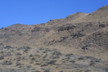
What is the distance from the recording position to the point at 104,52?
1898 cm

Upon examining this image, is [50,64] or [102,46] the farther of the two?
[102,46]

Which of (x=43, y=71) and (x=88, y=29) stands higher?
(x=88, y=29)

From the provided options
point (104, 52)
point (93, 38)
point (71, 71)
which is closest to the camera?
point (71, 71)

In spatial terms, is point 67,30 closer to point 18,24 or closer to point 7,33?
point 7,33

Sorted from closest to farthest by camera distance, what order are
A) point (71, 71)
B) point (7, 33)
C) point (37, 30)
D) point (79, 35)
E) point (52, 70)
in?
point (71, 71), point (52, 70), point (79, 35), point (37, 30), point (7, 33)

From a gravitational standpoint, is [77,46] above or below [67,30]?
below

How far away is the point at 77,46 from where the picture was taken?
24.3m

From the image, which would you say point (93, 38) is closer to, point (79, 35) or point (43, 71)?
point (79, 35)

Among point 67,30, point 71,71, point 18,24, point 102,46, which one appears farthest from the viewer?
point 18,24

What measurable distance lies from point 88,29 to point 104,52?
35.1 feet

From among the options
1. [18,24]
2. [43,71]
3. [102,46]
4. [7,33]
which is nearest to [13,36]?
[7,33]

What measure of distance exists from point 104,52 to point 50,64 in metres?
8.32

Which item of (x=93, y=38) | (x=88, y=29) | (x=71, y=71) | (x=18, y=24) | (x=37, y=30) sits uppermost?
(x=18, y=24)

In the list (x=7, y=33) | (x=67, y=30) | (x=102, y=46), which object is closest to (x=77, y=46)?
(x=102, y=46)
